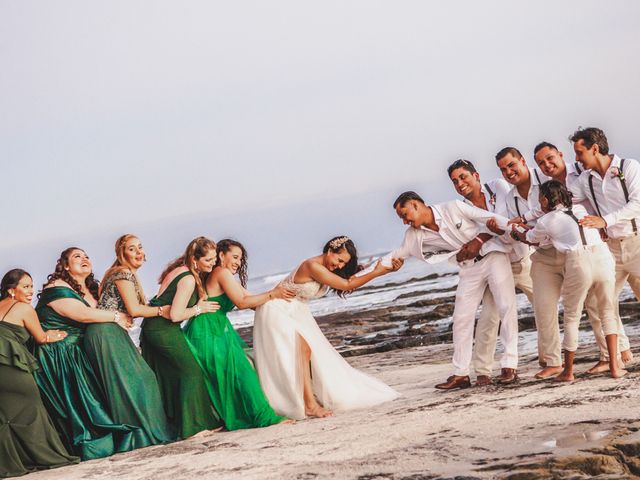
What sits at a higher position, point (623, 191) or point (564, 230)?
point (623, 191)

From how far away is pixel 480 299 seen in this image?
793cm

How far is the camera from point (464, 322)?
786 centimetres

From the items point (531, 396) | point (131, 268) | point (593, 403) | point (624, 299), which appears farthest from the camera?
point (624, 299)

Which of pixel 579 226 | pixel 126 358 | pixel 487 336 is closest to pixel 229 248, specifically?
pixel 126 358

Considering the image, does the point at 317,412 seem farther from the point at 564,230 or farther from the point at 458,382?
the point at 564,230

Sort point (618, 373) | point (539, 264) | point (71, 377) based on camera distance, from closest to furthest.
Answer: point (618, 373)
point (71, 377)
point (539, 264)

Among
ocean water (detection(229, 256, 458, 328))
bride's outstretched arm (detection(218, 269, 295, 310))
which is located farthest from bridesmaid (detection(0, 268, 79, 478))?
ocean water (detection(229, 256, 458, 328))

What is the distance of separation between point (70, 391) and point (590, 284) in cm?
430

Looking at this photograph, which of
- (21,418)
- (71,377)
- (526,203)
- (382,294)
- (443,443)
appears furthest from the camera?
(382,294)

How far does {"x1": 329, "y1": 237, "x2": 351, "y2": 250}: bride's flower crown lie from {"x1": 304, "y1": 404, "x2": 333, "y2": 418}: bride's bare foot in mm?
1375

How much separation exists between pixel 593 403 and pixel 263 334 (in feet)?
9.39

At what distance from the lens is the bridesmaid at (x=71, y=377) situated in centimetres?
714

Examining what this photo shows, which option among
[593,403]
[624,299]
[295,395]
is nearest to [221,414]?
[295,395]

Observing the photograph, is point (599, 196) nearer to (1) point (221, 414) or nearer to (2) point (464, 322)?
(2) point (464, 322)
